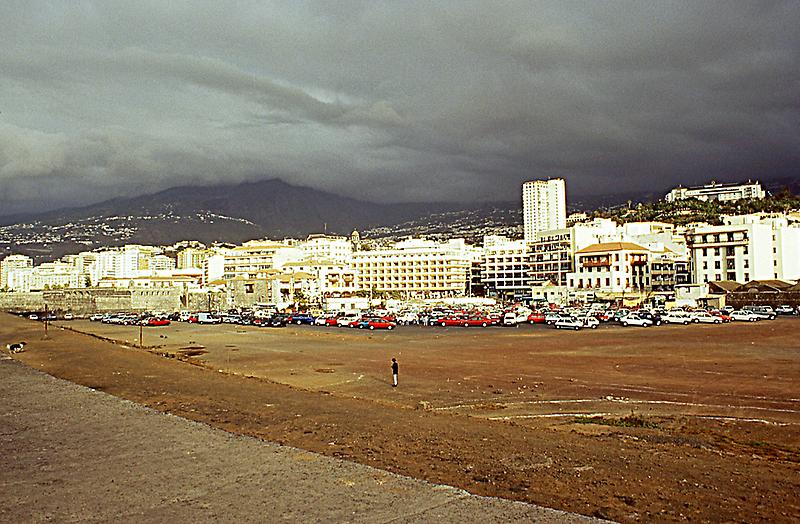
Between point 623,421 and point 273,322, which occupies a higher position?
point 273,322

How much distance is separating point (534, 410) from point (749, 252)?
96.1m

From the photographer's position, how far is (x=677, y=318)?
67750mm

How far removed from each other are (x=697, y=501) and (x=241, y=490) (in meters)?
6.95

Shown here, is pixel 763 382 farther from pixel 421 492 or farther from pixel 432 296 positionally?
pixel 432 296

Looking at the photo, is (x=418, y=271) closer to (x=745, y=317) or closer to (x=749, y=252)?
(x=749, y=252)

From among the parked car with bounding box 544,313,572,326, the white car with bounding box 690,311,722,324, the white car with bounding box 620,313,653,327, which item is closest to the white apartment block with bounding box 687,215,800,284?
the white car with bounding box 690,311,722,324

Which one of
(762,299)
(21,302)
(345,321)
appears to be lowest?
(345,321)

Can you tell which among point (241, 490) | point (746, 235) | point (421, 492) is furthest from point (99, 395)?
point (746, 235)

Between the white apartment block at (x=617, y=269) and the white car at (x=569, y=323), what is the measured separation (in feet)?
143

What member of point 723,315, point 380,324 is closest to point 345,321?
point 380,324

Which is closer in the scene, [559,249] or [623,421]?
[623,421]

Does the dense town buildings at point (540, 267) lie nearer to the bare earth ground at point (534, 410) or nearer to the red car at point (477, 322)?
the red car at point (477, 322)

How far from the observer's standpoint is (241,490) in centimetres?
1009

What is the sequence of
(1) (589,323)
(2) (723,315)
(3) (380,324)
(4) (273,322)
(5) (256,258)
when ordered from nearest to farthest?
(1) (589,323), (3) (380,324), (2) (723,315), (4) (273,322), (5) (256,258)
